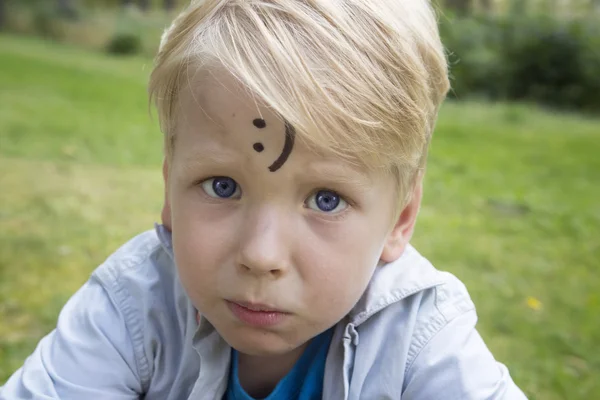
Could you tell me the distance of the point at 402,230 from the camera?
178cm

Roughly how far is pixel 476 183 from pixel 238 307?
3.70 m

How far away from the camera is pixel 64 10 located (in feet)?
41.8

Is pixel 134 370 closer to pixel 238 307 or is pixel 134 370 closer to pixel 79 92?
pixel 238 307

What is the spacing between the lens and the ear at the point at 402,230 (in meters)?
1.76

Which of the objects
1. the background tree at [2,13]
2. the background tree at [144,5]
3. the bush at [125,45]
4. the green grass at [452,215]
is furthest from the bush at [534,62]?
the background tree at [2,13]

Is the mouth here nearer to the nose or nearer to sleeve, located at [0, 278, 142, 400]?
the nose

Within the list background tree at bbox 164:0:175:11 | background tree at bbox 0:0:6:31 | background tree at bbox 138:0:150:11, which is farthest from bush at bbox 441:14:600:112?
background tree at bbox 0:0:6:31

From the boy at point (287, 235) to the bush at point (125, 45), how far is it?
1063 cm

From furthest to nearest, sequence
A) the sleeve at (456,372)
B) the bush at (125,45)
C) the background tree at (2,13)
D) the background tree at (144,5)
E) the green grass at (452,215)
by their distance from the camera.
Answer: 1. the background tree at (144,5)
2. the background tree at (2,13)
3. the bush at (125,45)
4. the green grass at (452,215)
5. the sleeve at (456,372)

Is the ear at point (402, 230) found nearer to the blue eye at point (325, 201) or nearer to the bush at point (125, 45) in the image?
the blue eye at point (325, 201)

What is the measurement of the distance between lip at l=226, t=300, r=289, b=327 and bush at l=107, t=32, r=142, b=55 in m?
11.0

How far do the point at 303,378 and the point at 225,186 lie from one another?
1.95 feet

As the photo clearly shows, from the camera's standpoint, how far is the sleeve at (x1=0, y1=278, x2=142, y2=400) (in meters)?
1.70

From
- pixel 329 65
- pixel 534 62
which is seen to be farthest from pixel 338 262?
pixel 534 62
